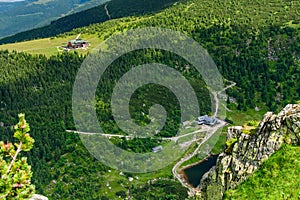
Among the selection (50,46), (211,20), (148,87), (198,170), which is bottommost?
(198,170)

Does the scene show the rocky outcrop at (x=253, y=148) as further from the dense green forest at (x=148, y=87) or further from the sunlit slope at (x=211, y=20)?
the sunlit slope at (x=211, y=20)

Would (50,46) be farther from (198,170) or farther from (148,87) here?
(198,170)

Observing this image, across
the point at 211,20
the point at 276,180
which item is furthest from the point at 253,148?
the point at 211,20

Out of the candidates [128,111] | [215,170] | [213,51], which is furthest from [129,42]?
[215,170]

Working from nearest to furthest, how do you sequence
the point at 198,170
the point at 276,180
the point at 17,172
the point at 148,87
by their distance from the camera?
the point at 17,172 → the point at 276,180 → the point at 198,170 → the point at 148,87

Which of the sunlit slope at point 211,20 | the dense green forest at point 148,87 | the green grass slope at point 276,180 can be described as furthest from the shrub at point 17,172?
the sunlit slope at point 211,20

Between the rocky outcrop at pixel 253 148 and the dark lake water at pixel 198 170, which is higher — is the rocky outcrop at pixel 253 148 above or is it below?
above
